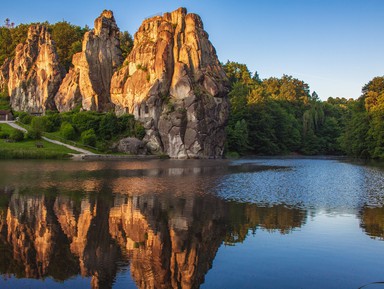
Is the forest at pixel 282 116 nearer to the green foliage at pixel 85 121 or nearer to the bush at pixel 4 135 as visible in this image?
the green foliage at pixel 85 121

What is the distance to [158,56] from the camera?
10094 cm

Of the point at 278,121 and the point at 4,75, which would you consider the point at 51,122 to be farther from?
the point at 278,121

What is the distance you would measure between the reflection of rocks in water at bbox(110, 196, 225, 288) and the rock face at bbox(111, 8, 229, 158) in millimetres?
64181

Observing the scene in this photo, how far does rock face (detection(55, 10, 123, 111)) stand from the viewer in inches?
4486

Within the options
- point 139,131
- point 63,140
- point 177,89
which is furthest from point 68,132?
point 177,89

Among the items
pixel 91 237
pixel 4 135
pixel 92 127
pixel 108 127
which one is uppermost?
pixel 108 127

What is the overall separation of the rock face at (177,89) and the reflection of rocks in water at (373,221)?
67.1 m

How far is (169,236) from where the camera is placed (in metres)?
19.0

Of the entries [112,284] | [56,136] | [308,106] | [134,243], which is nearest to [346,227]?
[134,243]

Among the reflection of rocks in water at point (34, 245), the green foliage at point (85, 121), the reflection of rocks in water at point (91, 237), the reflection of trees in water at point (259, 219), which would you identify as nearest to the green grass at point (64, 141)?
the green foliage at point (85, 121)

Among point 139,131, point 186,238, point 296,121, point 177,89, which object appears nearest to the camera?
point 186,238

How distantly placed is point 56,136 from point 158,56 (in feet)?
103

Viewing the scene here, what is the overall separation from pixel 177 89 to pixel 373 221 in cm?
7772

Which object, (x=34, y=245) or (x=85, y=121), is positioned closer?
(x=34, y=245)
